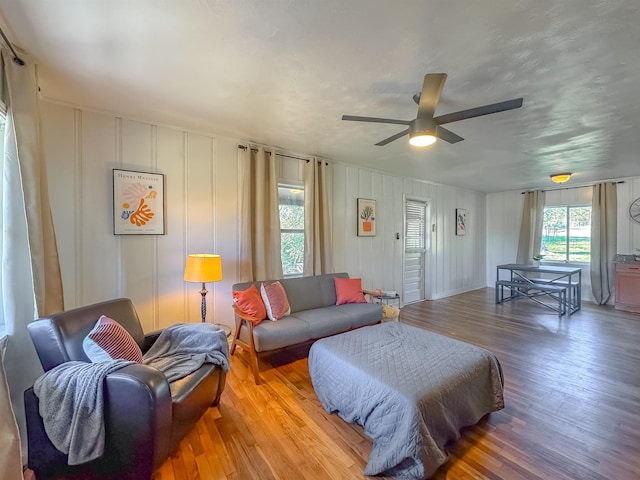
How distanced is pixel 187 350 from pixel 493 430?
220cm

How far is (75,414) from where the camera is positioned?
1.31 metres

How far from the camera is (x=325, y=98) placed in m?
2.33

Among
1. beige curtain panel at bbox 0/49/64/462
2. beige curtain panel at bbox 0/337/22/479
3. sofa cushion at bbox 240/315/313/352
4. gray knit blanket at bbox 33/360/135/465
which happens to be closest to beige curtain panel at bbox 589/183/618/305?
sofa cushion at bbox 240/315/313/352

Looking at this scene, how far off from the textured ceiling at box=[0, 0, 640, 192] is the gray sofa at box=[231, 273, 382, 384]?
6.05 feet

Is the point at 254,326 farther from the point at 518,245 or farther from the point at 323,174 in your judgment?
the point at 518,245

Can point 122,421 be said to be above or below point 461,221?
below

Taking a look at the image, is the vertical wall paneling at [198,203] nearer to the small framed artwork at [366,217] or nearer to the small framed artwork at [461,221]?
the small framed artwork at [366,217]

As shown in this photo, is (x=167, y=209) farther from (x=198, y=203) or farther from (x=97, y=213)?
(x=97, y=213)

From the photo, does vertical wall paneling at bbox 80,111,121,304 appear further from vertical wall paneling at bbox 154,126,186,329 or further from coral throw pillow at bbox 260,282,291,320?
coral throw pillow at bbox 260,282,291,320

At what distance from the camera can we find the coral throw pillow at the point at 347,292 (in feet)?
11.9

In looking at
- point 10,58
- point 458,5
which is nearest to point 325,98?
point 458,5

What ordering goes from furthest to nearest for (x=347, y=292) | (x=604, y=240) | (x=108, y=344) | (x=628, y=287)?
(x=604, y=240)
(x=628, y=287)
(x=347, y=292)
(x=108, y=344)

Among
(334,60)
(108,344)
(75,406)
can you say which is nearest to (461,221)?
(334,60)

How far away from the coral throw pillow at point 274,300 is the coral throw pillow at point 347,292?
30.7 inches
